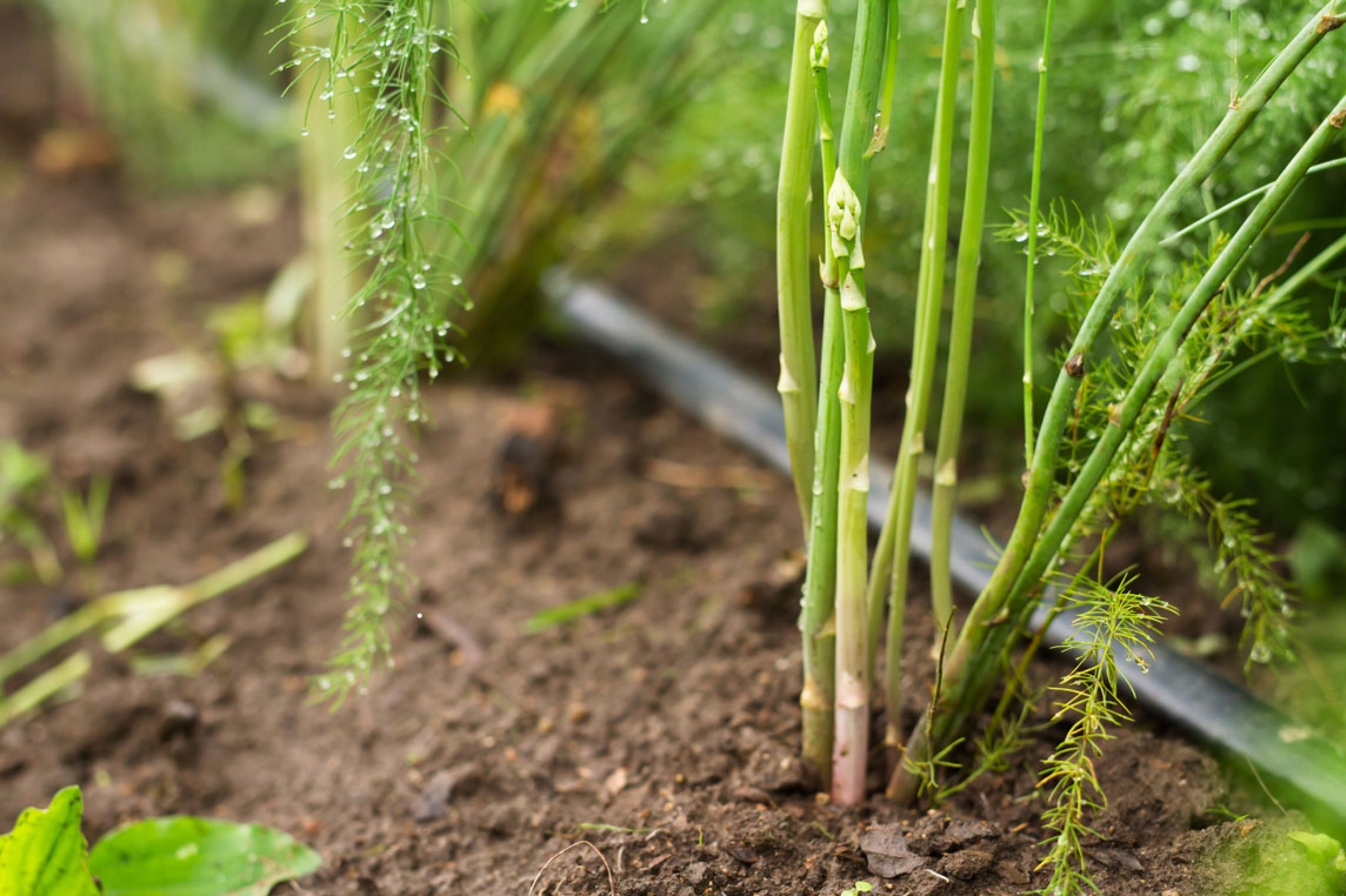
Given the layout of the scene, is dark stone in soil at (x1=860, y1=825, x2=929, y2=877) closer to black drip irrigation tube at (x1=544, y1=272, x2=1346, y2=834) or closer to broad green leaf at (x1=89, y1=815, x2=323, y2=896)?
black drip irrigation tube at (x1=544, y1=272, x2=1346, y2=834)

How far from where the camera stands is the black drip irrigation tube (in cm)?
84

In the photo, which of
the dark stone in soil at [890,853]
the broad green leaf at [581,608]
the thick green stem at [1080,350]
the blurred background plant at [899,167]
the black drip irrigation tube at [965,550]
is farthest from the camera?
the broad green leaf at [581,608]

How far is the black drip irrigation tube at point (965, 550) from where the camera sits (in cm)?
84

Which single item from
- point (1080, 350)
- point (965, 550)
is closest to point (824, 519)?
point (1080, 350)

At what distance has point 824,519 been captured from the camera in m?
0.73

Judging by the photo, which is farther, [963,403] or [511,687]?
[511,687]

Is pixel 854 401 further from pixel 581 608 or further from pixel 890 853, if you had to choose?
pixel 581 608

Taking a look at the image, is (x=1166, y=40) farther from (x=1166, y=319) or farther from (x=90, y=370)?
(x=90, y=370)

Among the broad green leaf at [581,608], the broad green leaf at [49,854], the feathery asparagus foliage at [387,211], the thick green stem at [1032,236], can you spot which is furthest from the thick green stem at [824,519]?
the broad green leaf at [49,854]

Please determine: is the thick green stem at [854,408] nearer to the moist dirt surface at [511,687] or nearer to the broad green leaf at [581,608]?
the moist dirt surface at [511,687]

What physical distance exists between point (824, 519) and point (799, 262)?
17 centimetres

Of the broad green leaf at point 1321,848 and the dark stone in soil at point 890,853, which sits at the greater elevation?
the broad green leaf at point 1321,848

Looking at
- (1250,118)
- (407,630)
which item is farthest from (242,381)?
(1250,118)

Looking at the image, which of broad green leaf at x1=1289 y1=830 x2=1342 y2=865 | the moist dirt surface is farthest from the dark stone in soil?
broad green leaf at x1=1289 y1=830 x2=1342 y2=865
